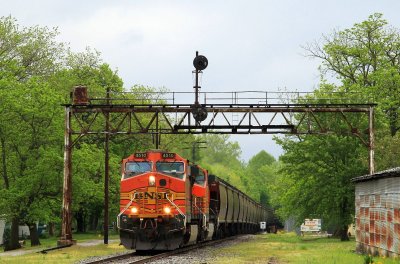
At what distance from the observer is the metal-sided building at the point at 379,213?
22.8 m

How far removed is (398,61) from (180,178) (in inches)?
1518

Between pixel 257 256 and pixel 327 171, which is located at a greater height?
pixel 327 171

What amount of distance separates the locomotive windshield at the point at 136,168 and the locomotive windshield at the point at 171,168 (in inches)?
18.7

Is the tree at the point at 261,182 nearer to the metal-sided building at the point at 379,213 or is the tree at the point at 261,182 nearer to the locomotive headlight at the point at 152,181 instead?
the metal-sided building at the point at 379,213

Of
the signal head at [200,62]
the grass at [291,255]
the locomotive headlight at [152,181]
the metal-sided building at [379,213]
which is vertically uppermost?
the signal head at [200,62]

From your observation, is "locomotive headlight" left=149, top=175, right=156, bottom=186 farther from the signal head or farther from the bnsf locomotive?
the signal head

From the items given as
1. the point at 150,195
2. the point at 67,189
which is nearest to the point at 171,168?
the point at 150,195

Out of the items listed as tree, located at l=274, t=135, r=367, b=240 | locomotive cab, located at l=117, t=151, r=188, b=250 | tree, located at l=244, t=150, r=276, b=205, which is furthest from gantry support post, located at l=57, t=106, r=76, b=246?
tree, located at l=244, t=150, r=276, b=205

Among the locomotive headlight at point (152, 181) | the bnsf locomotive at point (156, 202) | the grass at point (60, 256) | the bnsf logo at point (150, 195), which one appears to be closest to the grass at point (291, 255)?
the bnsf locomotive at point (156, 202)

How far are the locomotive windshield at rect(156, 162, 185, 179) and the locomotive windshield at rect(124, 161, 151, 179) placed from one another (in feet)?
1.56

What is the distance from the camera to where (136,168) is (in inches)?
1155

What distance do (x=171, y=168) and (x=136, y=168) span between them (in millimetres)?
1519

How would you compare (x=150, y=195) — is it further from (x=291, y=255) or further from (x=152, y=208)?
(x=291, y=255)

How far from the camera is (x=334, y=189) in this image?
45.3 m
